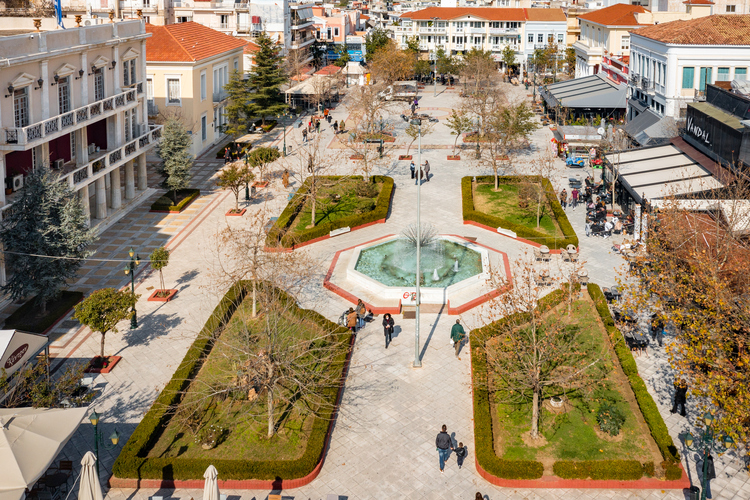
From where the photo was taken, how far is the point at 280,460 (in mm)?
22312

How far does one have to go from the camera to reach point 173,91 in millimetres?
57656

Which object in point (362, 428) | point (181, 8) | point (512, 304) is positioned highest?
point (181, 8)

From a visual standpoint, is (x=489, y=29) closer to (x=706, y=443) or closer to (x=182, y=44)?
(x=182, y=44)

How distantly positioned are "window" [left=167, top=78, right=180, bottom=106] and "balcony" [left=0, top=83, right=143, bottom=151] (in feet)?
35.7

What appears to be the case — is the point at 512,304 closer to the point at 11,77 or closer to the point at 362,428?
the point at 362,428

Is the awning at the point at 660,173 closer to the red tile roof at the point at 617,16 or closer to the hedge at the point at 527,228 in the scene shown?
the hedge at the point at 527,228

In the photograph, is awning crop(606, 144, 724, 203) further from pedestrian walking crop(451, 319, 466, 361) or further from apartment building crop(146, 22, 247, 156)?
apartment building crop(146, 22, 247, 156)

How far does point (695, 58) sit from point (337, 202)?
27.5 metres

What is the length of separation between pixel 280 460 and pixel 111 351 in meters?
10.7

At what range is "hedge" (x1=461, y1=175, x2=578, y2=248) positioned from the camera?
4009cm

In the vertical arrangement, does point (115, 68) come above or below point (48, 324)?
above

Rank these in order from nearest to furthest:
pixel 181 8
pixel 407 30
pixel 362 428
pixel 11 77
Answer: pixel 362 428
pixel 11 77
pixel 181 8
pixel 407 30

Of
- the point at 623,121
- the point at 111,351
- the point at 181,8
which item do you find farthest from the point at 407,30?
the point at 111,351

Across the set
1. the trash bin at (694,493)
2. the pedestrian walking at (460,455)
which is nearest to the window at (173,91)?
the pedestrian walking at (460,455)
